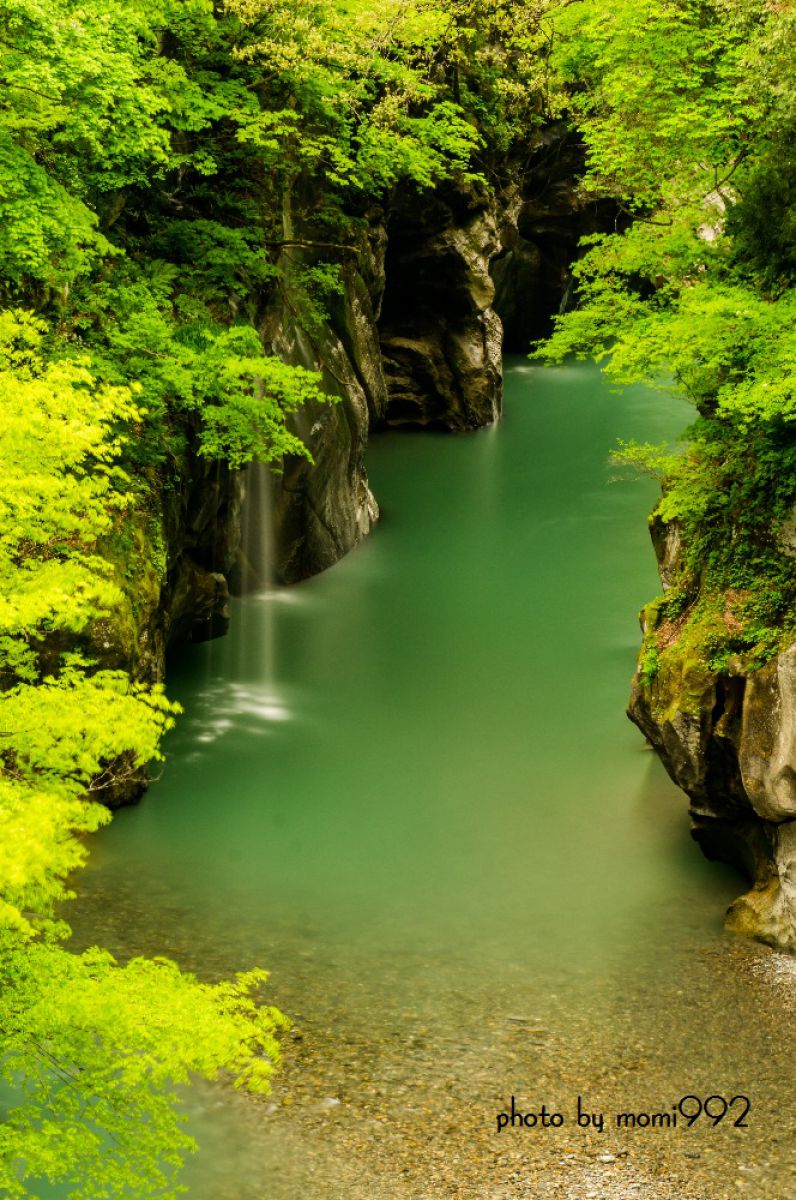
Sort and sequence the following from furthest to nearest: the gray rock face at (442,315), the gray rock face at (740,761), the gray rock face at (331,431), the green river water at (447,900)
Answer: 1. the gray rock face at (442,315)
2. the gray rock face at (331,431)
3. the gray rock face at (740,761)
4. the green river water at (447,900)

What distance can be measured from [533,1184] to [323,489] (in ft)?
61.4

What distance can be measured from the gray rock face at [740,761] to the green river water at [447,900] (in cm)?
49

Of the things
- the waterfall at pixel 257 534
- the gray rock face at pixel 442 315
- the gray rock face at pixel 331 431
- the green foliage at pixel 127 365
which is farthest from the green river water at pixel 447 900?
the gray rock face at pixel 442 315

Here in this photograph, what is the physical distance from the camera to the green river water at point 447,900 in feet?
37.0

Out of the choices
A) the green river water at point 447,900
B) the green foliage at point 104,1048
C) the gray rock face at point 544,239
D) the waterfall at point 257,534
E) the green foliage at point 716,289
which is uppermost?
the gray rock face at point 544,239

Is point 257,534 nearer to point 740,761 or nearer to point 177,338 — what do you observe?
point 177,338

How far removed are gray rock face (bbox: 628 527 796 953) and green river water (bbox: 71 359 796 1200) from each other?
494 mm

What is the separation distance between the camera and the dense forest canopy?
28.8ft

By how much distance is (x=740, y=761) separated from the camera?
14852 mm

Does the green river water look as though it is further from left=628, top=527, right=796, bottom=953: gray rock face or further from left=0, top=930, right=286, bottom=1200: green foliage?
left=0, top=930, right=286, bottom=1200: green foliage

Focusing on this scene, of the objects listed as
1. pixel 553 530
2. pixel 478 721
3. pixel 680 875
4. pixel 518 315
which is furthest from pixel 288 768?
pixel 518 315

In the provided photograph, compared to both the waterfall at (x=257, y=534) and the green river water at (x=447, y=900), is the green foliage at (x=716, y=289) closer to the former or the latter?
the green river water at (x=447, y=900)

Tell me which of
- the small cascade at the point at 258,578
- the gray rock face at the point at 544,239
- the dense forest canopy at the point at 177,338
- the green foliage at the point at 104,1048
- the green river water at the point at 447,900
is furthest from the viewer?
the gray rock face at the point at 544,239

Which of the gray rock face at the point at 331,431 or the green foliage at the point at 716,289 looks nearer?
the green foliage at the point at 716,289
